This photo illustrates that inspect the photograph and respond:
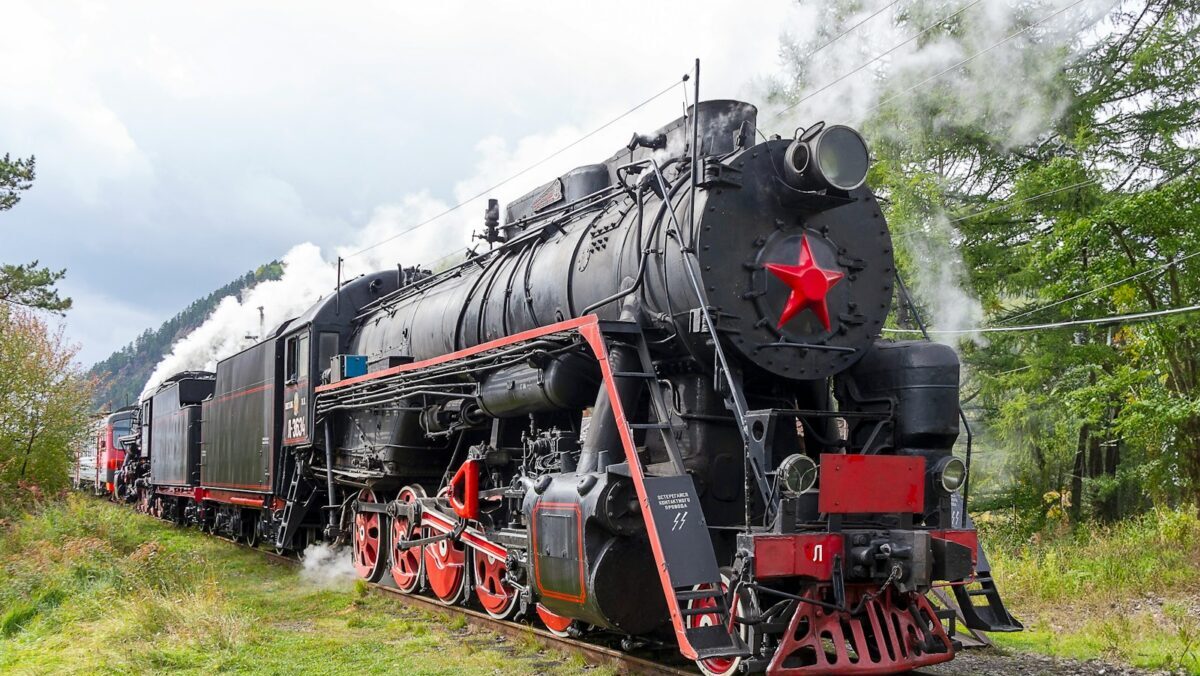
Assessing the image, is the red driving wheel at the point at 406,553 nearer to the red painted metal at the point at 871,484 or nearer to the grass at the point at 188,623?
the grass at the point at 188,623

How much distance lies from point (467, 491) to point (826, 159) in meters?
3.85

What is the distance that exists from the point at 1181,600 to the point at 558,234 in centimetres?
632

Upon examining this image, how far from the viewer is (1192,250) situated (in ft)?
33.8

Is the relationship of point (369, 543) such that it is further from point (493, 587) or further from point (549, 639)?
point (549, 639)

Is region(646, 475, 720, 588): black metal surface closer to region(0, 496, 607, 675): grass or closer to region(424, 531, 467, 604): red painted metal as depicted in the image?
region(0, 496, 607, 675): grass

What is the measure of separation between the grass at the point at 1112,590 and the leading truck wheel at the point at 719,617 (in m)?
2.75

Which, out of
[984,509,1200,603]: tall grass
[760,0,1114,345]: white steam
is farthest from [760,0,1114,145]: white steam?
[984,509,1200,603]: tall grass

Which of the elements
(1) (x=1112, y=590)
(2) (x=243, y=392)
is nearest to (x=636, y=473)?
(1) (x=1112, y=590)

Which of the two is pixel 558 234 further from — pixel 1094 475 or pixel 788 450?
pixel 1094 475

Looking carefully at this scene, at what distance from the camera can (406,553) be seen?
9.25 meters

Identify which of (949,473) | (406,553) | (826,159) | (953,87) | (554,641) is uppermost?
(953,87)

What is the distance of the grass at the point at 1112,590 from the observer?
6348mm

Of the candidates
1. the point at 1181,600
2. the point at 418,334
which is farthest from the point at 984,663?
the point at 418,334

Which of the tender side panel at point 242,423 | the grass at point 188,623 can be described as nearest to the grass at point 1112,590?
the grass at point 188,623
